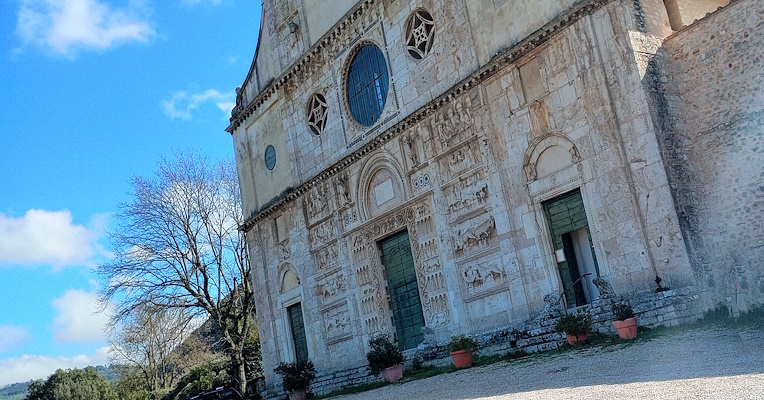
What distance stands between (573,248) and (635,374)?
21.1 ft

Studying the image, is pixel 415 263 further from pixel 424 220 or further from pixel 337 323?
pixel 337 323

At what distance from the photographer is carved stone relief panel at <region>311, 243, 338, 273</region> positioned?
22.6m

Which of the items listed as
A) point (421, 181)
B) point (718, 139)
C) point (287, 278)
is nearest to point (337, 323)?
point (287, 278)

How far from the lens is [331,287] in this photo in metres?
22.8

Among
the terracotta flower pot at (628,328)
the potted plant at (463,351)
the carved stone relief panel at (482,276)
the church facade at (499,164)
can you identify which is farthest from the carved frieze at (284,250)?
the terracotta flower pot at (628,328)

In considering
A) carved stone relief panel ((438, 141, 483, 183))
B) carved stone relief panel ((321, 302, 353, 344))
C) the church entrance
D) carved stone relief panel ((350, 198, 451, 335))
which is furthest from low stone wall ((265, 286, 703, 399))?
carved stone relief panel ((438, 141, 483, 183))

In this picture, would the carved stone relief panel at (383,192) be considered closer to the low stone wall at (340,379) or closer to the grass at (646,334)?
the low stone wall at (340,379)

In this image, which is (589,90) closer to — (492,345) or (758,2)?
(758,2)

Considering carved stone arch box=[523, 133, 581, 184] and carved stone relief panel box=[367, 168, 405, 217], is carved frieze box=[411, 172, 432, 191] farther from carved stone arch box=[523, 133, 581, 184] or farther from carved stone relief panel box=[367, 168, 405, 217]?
carved stone arch box=[523, 133, 581, 184]

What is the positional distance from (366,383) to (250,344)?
53.3ft

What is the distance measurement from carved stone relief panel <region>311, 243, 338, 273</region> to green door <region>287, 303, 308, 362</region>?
7.24 feet

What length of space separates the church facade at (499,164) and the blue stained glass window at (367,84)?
6 cm

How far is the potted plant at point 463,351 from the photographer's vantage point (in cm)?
1527

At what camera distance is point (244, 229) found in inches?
1089
